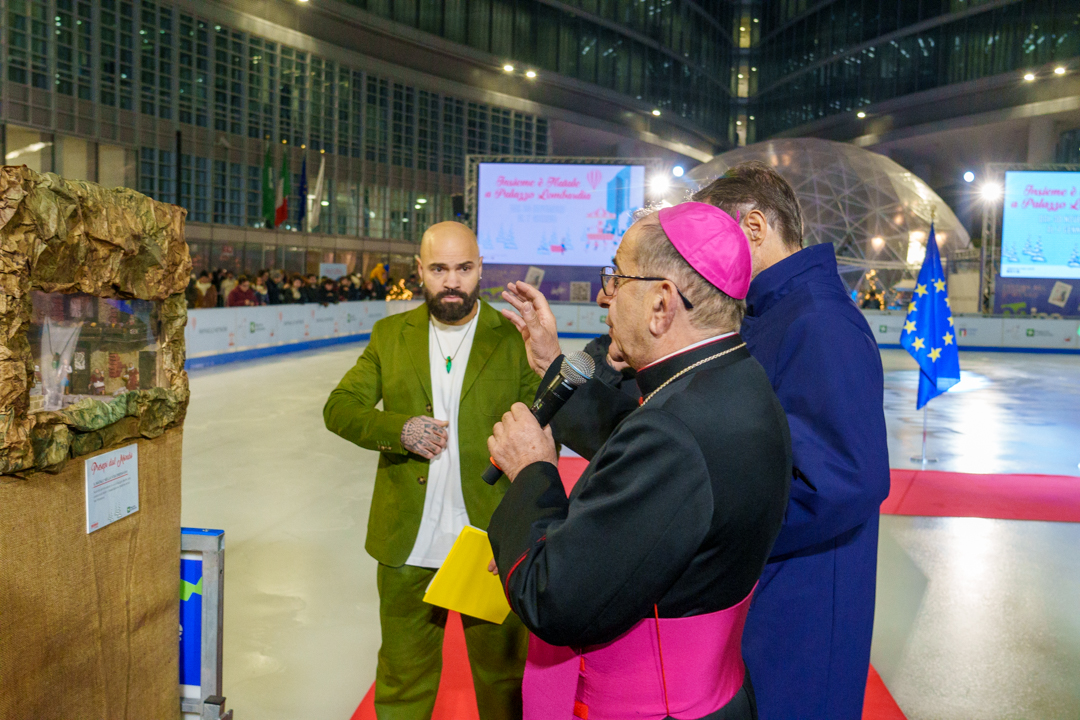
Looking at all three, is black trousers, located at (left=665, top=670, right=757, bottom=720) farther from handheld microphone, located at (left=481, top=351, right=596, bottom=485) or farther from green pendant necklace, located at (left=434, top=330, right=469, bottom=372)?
green pendant necklace, located at (left=434, top=330, right=469, bottom=372)

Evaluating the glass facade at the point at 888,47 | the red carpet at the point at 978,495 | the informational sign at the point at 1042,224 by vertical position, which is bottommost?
the red carpet at the point at 978,495

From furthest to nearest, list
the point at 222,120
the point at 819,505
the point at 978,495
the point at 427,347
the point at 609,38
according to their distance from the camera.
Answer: the point at 609,38 < the point at 222,120 < the point at 978,495 < the point at 427,347 < the point at 819,505

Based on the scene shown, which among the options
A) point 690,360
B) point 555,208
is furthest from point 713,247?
point 555,208

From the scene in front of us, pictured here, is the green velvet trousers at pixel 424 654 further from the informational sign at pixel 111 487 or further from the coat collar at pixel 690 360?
the coat collar at pixel 690 360

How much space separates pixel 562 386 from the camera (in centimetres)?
184

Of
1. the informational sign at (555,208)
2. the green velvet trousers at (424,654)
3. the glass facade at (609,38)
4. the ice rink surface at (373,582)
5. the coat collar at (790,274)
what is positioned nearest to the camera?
the coat collar at (790,274)

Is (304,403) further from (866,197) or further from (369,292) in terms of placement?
(866,197)

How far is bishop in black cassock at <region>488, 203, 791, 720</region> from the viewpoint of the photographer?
4.09 ft

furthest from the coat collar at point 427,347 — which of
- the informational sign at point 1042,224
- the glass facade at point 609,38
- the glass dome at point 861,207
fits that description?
the glass facade at point 609,38

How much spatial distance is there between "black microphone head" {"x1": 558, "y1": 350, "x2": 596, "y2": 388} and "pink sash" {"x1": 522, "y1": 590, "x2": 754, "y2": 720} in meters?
0.65

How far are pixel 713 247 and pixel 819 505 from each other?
0.63 m

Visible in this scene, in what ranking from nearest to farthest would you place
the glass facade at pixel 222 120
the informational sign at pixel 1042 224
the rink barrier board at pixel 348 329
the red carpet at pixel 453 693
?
1. the red carpet at pixel 453 693
2. the rink barrier board at pixel 348 329
3. the informational sign at pixel 1042 224
4. the glass facade at pixel 222 120

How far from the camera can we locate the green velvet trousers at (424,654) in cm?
266

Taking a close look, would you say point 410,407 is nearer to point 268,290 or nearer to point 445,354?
point 445,354
